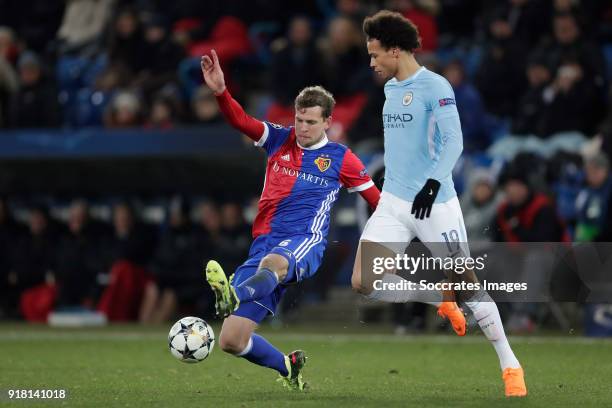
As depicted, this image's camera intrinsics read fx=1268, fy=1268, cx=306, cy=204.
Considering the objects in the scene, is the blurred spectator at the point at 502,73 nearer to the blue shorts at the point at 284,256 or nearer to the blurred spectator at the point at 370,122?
the blurred spectator at the point at 370,122

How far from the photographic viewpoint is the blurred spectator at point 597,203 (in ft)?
44.8

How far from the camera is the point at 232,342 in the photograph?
824 centimetres

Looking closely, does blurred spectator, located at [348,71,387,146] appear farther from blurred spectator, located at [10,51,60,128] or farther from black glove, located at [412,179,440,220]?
black glove, located at [412,179,440,220]

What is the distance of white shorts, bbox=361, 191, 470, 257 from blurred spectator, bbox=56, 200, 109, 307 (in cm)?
991

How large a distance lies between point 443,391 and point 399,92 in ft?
6.71

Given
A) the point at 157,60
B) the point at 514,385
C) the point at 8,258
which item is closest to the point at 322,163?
the point at 514,385

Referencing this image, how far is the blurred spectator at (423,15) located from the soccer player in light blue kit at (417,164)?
326 inches

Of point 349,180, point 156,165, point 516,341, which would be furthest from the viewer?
point 156,165

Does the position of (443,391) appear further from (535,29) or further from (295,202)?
(535,29)

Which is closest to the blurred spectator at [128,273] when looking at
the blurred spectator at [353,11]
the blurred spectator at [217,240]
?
the blurred spectator at [217,240]

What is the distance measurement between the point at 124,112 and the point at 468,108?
505 centimetres

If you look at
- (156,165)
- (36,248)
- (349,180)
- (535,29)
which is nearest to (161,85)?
(156,165)

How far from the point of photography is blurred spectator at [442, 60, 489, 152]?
49.4 feet

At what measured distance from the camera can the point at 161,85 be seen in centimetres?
1848
